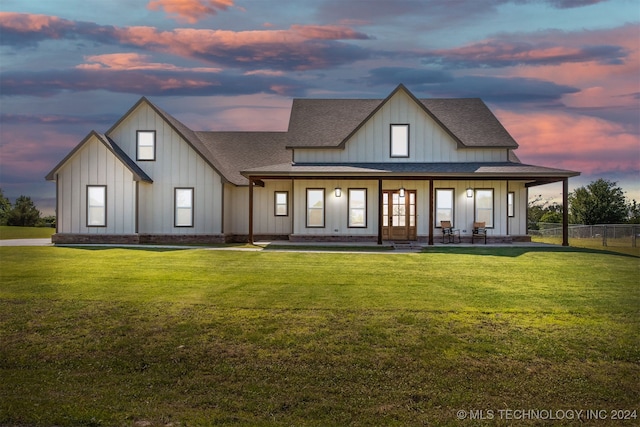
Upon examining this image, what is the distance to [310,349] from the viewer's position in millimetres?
6992

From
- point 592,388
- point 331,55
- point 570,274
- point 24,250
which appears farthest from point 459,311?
point 24,250

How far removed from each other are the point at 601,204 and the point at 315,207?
2379 cm

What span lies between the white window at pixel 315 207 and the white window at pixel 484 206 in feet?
25.7

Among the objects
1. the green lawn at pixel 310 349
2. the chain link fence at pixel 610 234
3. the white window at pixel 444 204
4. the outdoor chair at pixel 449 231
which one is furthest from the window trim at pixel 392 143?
the green lawn at pixel 310 349

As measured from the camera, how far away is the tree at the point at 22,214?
38.3 metres

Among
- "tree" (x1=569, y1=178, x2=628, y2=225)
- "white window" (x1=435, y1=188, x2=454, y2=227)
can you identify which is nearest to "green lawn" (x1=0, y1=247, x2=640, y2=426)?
"white window" (x1=435, y1=188, x2=454, y2=227)

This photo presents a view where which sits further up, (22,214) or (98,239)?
(22,214)

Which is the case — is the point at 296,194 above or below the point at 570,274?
above

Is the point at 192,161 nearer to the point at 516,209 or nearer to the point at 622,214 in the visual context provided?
the point at 516,209

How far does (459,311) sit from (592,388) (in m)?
3.09

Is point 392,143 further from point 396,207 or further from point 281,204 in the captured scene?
point 281,204

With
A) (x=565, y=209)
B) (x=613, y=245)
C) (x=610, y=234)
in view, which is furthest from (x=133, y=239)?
(x=610, y=234)

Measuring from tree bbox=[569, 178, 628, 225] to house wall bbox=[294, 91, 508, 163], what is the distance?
1685 cm

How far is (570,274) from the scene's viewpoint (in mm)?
13570
